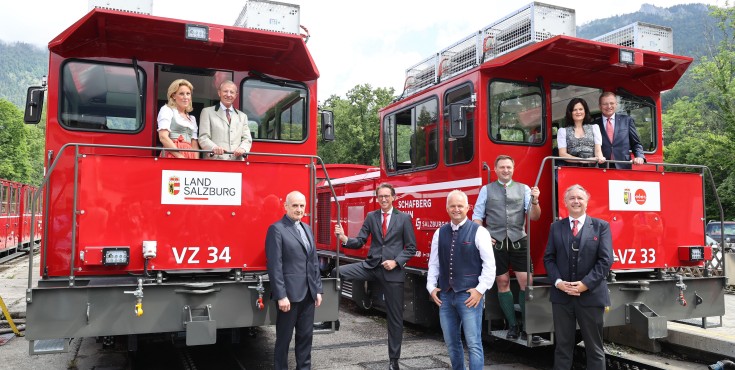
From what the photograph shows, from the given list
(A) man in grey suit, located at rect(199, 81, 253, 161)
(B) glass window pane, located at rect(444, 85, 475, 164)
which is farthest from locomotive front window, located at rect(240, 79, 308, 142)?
(B) glass window pane, located at rect(444, 85, 475, 164)

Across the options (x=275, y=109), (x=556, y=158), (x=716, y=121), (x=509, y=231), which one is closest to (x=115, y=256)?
(x=275, y=109)

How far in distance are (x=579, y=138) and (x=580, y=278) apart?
2023 mm

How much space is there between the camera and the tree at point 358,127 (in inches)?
1203

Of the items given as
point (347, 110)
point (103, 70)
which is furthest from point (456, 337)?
point (347, 110)

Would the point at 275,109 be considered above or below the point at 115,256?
above

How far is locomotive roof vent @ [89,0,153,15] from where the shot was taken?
5441mm

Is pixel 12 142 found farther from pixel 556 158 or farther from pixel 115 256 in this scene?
pixel 556 158

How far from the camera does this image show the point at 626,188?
6359 millimetres

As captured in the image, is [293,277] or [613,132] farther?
[613,132]

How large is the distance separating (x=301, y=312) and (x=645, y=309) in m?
3.60

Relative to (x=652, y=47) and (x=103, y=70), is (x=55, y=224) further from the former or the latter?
(x=652, y=47)

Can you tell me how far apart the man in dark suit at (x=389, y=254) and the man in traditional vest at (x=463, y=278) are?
1.06m

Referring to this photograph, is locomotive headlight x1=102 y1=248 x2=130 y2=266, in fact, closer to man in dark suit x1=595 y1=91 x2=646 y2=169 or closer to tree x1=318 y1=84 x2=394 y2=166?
man in dark suit x1=595 y1=91 x2=646 y2=169

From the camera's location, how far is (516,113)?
6871mm
